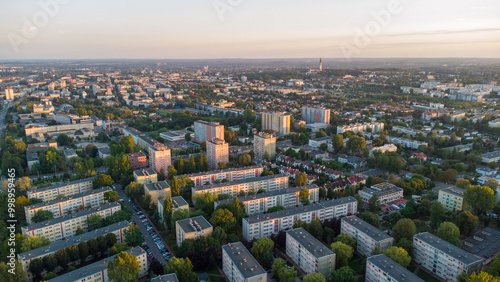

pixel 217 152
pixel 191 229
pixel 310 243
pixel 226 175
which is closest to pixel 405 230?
pixel 310 243

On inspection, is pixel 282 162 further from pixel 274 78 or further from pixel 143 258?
pixel 274 78

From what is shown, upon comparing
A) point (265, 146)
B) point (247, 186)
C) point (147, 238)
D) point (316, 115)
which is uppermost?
point (316, 115)

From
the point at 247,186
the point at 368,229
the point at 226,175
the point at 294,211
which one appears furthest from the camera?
the point at 226,175


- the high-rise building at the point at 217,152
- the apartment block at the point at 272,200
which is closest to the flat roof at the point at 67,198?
the apartment block at the point at 272,200

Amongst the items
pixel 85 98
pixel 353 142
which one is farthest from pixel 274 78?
pixel 353 142

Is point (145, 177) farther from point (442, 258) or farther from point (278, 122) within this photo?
point (278, 122)

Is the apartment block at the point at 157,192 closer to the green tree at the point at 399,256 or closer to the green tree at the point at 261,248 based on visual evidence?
the green tree at the point at 261,248
